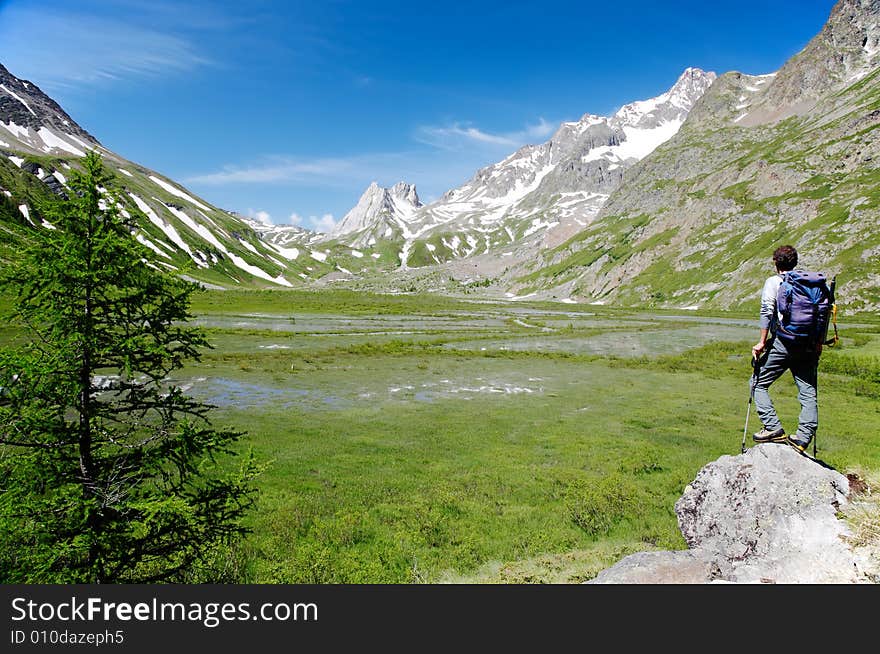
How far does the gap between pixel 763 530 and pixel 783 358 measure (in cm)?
399

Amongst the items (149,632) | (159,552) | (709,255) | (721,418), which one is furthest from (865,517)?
(709,255)

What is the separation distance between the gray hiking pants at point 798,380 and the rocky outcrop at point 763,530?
0.60 m

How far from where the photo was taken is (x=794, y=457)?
1059cm

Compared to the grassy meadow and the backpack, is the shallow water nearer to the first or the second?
the grassy meadow

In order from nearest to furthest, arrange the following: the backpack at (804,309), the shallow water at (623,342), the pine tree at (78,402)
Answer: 1. the pine tree at (78,402)
2. the backpack at (804,309)
3. the shallow water at (623,342)

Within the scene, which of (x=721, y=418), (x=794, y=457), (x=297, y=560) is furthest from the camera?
(x=721, y=418)

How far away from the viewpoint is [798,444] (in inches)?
433

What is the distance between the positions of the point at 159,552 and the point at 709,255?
201382 millimetres

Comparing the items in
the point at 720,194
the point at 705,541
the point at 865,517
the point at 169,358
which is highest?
the point at 720,194

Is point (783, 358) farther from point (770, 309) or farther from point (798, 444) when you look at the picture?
point (798, 444)

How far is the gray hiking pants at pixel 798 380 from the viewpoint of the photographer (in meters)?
10.8

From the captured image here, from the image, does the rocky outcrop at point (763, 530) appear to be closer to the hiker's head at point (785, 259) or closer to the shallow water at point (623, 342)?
the hiker's head at point (785, 259)

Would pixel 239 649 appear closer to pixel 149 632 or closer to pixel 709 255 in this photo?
pixel 149 632

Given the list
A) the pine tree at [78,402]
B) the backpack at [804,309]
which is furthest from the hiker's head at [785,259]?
the pine tree at [78,402]
